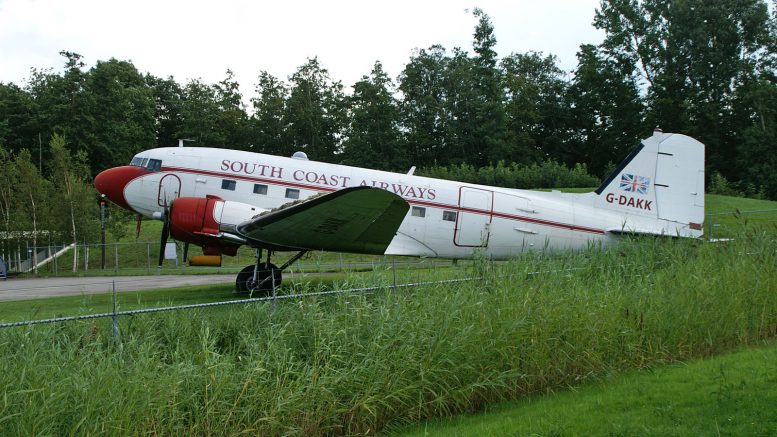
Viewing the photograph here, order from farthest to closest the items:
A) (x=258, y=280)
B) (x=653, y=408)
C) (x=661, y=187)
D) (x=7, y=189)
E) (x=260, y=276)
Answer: (x=7, y=189), (x=661, y=187), (x=260, y=276), (x=258, y=280), (x=653, y=408)

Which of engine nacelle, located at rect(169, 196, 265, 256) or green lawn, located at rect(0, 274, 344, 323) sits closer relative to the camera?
green lawn, located at rect(0, 274, 344, 323)

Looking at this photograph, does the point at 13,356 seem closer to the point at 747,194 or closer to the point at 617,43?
the point at 747,194

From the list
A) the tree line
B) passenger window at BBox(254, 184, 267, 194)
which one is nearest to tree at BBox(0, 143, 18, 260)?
the tree line

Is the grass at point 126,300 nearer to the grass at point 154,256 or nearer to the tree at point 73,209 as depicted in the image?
the grass at point 154,256

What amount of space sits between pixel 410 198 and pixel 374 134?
4181cm

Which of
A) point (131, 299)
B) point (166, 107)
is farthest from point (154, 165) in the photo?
point (166, 107)

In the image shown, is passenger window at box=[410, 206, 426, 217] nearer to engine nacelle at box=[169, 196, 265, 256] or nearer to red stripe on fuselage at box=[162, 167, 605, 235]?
red stripe on fuselage at box=[162, 167, 605, 235]

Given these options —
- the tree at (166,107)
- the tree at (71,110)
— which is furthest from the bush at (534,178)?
the tree at (166,107)

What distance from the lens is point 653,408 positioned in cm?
605

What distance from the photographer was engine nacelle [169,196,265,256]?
13.6m

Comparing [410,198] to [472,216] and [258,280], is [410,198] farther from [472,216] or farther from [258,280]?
[258,280]

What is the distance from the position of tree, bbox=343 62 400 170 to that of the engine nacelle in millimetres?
41349

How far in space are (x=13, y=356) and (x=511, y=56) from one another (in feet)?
235

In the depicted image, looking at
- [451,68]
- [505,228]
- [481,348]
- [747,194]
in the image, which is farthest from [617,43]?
[481,348]
